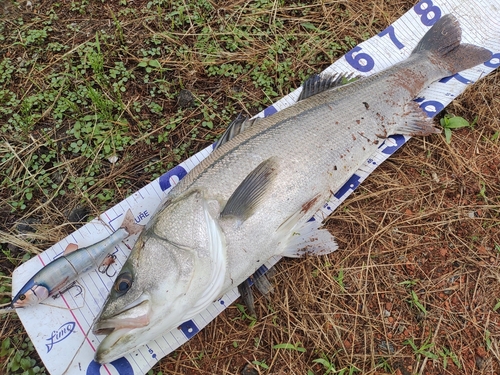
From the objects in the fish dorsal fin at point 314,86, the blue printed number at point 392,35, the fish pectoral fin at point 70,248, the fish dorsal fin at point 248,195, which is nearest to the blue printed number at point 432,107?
the blue printed number at point 392,35

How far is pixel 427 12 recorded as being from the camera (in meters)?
4.00

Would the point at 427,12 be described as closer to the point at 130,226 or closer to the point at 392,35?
the point at 392,35

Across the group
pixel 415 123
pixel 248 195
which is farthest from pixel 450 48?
pixel 248 195

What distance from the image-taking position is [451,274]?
2.80m

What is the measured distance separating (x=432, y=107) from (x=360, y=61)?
2.83ft

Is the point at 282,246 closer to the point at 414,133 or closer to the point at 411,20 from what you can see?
the point at 414,133

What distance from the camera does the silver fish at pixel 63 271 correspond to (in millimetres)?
2436

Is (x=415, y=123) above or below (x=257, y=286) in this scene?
above

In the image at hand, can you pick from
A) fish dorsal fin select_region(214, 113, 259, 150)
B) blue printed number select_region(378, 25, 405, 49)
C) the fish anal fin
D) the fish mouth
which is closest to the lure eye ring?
the fish mouth

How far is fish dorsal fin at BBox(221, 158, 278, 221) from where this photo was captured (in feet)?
7.72

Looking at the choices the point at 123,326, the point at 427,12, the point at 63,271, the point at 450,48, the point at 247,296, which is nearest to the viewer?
the point at 123,326

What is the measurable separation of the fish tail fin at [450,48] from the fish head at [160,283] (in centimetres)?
286

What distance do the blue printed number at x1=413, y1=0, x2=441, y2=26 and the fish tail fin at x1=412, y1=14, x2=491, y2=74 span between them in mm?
351

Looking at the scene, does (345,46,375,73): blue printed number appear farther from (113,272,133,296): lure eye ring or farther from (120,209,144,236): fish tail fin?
(113,272,133,296): lure eye ring
